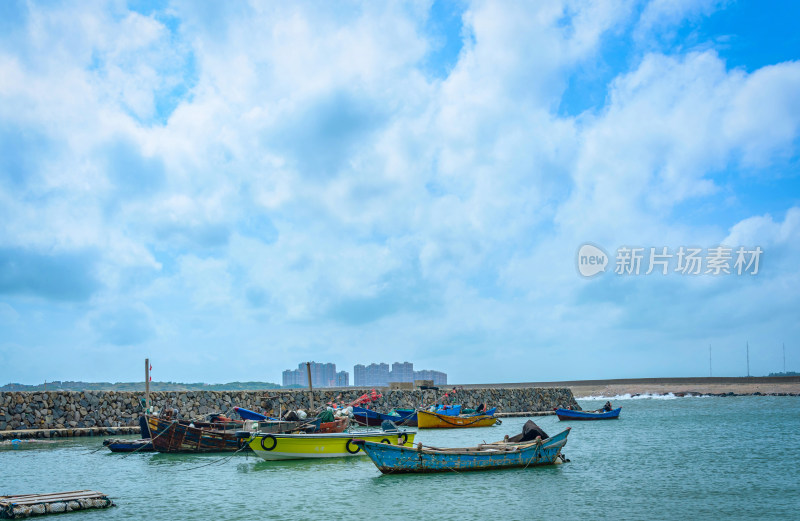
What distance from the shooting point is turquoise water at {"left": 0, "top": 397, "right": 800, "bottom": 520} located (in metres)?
17.2

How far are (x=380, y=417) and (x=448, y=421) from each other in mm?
5373

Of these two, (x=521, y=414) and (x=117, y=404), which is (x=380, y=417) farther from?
(x=521, y=414)

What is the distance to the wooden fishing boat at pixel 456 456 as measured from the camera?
2181cm

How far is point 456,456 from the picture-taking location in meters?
22.2

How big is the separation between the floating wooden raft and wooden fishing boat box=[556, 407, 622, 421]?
38.8 metres

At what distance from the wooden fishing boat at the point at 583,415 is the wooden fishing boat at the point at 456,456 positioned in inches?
1096

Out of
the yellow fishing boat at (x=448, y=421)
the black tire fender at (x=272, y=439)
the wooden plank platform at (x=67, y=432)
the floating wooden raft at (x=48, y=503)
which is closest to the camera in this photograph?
the floating wooden raft at (x=48, y=503)

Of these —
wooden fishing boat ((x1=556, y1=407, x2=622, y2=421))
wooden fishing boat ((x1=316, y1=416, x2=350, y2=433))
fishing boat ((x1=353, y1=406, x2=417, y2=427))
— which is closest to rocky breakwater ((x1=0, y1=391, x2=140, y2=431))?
fishing boat ((x1=353, y1=406, x2=417, y2=427))

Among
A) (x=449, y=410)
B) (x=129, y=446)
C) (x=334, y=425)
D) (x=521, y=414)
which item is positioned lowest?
(x=521, y=414)

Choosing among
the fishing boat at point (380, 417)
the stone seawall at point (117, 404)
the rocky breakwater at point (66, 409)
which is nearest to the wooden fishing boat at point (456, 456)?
the fishing boat at point (380, 417)

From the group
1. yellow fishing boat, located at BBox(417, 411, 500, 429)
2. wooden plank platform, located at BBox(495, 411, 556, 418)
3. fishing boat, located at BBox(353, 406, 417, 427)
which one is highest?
fishing boat, located at BBox(353, 406, 417, 427)

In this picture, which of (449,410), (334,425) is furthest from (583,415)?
(334,425)

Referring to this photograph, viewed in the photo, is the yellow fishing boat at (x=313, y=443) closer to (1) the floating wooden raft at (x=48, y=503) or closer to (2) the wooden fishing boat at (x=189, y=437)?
(2) the wooden fishing boat at (x=189, y=437)

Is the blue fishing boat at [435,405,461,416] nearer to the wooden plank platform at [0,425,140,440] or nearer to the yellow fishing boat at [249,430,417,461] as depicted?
the wooden plank platform at [0,425,140,440]
